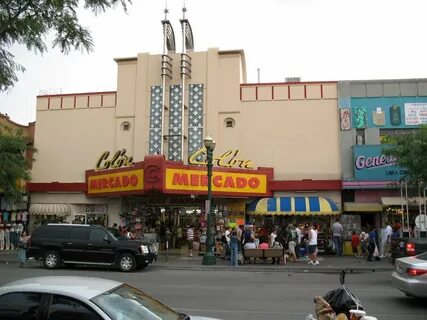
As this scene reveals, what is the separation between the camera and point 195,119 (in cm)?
2933

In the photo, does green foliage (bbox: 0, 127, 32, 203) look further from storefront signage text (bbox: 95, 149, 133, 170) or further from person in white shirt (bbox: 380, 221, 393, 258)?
person in white shirt (bbox: 380, 221, 393, 258)

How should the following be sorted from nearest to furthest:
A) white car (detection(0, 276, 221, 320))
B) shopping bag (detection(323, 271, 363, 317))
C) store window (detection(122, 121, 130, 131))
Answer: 1. white car (detection(0, 276, 221, 320))
2. shopping bag (detection(323, 271, 363, 317))
3. store window (detection(122, 121, 130, 131))

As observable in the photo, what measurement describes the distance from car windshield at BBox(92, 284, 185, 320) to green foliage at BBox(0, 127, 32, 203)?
23.1m

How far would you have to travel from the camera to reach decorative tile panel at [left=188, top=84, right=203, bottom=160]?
29188mm

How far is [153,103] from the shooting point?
1166 inches

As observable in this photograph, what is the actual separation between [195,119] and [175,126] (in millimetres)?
1252

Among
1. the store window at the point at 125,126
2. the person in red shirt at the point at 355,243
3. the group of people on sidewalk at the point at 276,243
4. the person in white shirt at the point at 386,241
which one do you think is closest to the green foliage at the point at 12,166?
the store window at the point at 125,126

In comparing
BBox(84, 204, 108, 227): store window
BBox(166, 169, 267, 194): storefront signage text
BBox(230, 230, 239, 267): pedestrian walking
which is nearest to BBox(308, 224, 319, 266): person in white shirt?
BBox(230, 230, 239, 267): pedestrian walking

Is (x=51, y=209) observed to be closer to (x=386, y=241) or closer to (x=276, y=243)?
(x=276, y=243)

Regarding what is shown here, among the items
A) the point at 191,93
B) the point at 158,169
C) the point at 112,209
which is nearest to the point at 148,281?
the point at 158,169

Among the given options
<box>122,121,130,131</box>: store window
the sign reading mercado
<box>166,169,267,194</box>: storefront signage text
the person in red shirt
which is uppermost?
<box>122,121,130,131</box>: store window

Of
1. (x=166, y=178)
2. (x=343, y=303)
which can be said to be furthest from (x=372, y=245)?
(x=343, y=303)

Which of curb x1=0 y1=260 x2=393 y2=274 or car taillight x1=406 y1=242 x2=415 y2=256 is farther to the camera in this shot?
curb x1=0 y1=260 x2=393 y2=274

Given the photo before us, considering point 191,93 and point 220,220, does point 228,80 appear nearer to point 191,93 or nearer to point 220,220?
point 191,93
